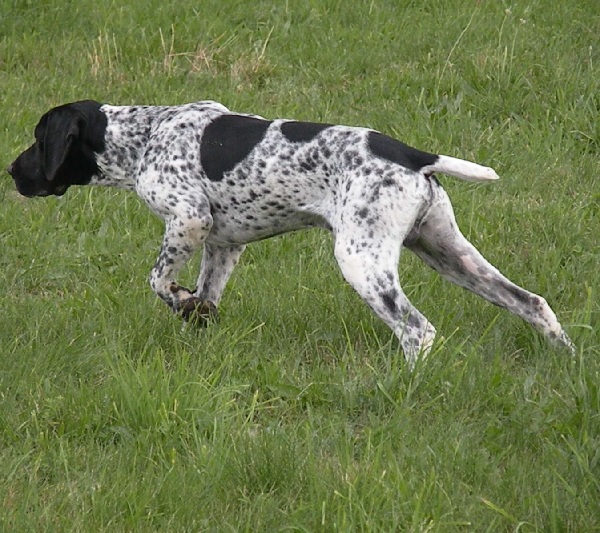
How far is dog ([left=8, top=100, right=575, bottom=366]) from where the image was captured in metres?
5.14

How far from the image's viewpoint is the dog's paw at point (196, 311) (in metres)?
5.57

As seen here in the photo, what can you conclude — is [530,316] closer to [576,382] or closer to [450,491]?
[576,382]

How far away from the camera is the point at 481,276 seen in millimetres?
5398

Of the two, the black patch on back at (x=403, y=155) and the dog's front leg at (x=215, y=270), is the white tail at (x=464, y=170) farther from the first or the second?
the dog's front leg at (x=215, y=270)

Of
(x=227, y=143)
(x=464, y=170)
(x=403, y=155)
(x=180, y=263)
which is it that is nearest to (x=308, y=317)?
(x=180, y=263)

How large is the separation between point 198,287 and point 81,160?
2.62 feet

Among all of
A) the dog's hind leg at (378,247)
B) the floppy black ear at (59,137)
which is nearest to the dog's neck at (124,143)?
the floppy black ear at (59,137)

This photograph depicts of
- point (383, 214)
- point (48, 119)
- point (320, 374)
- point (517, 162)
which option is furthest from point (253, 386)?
point (517, 162)

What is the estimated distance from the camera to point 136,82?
887cm

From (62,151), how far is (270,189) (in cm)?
106

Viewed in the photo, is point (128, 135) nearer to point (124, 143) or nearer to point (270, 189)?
point (124, 143)

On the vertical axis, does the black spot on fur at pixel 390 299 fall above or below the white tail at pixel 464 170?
below

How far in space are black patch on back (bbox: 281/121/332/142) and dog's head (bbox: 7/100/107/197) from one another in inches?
37.3

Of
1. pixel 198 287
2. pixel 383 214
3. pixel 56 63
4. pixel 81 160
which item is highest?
pixel 383 214
